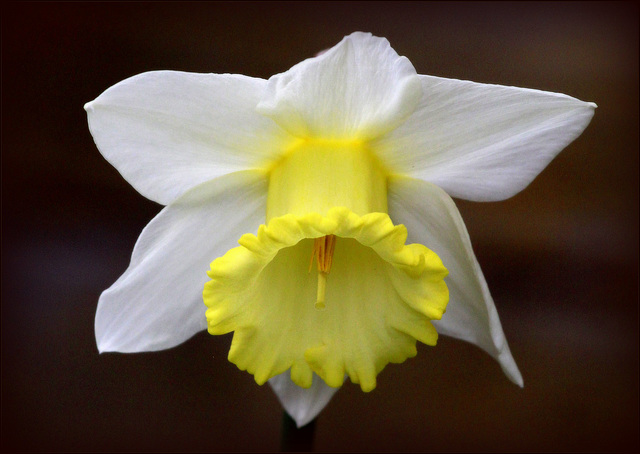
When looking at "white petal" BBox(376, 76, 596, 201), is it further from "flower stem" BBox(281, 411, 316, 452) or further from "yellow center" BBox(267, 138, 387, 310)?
"flower stem" BBox(281, 411, 316, 452)

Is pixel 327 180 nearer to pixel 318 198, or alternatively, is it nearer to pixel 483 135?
pixel 318 198

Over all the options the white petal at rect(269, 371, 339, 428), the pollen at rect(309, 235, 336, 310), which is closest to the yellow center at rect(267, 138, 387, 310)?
the pollen at rect(309, 235, 336, 310)

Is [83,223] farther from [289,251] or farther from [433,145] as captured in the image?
[433,145]

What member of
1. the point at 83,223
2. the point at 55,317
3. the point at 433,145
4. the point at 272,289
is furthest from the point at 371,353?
the point at 55,317

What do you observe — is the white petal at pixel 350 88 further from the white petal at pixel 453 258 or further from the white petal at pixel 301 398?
the white petal at pixel 301 398

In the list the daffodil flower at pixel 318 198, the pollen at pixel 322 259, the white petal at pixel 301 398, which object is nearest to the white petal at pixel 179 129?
the daffodil flower at pixel 318 198

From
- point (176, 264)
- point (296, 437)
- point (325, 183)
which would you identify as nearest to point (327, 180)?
point (325, 183)
